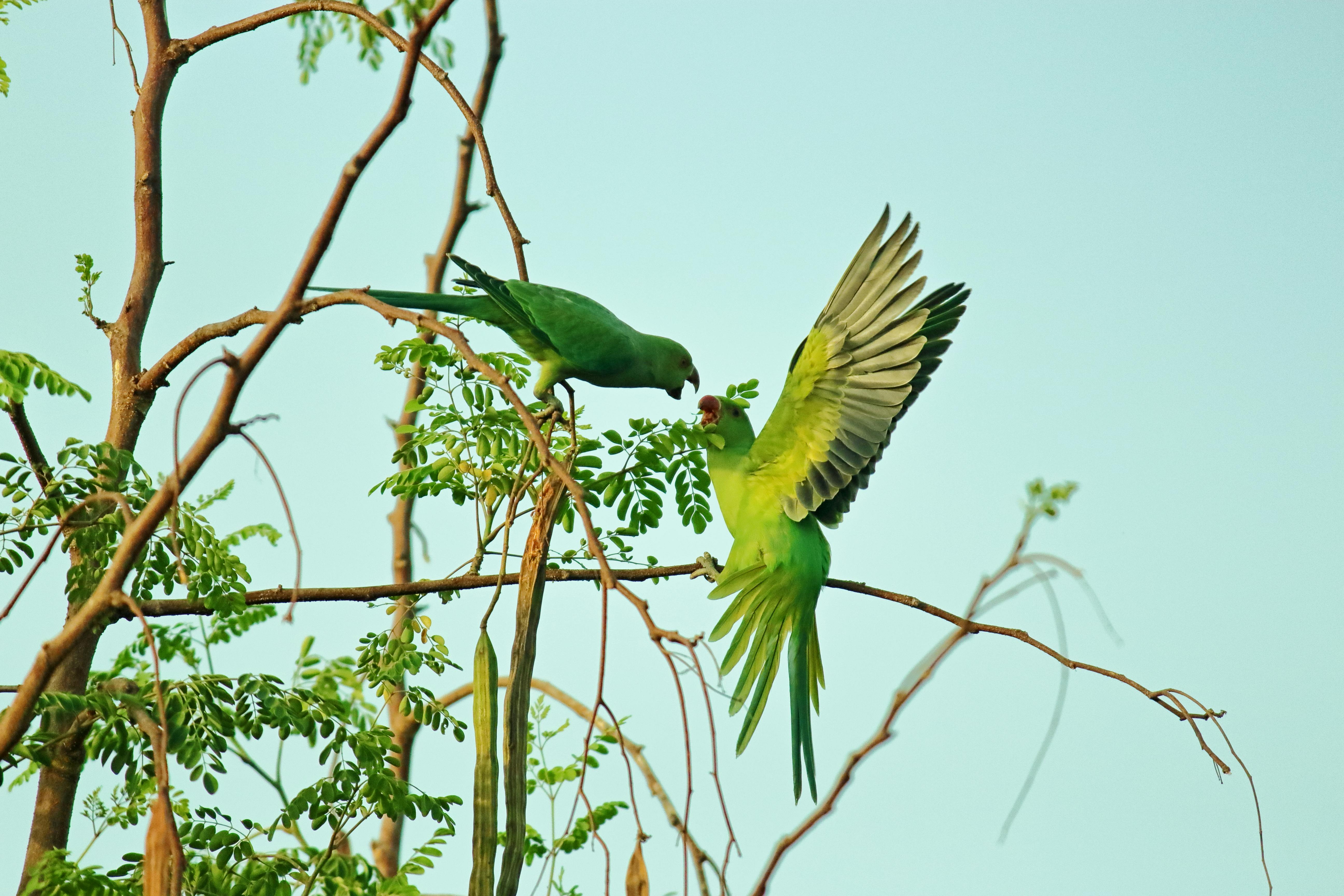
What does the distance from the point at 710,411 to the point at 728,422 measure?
0.10 m

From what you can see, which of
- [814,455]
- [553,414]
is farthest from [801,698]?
[553,414]

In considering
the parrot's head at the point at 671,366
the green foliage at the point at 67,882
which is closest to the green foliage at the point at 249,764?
the green foliage at the point at 67,882

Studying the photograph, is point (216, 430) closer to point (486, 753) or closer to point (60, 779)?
point (486, 753)

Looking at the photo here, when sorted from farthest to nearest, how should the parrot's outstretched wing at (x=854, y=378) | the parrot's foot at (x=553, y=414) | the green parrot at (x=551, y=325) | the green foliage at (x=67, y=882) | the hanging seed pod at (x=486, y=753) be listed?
the parrot's outstretched wing at (x=854, y=378) → the green parrot at (x=551, y=325) → the parrot's foot at (x=553, y=414) → the green foliage at (x=67, y=882) → the hanging seed pod at (x=486, y=753)

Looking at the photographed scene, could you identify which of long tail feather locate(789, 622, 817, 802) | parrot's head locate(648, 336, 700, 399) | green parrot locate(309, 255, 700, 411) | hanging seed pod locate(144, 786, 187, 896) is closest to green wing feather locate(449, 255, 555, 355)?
green parrot locate(309, 255, 700, 411)

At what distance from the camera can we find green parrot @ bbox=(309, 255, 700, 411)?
11.0 feet

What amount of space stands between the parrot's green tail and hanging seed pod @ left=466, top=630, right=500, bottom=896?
1806 mm

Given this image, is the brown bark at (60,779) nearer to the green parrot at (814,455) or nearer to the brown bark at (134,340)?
the brown bark at (134,340)

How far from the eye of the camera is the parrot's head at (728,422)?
4305 mm

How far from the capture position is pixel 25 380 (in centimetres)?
265

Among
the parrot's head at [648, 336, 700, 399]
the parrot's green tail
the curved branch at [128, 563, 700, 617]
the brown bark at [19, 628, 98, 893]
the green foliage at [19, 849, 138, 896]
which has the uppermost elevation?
the parrot's head at [648, 336, 700, 399]

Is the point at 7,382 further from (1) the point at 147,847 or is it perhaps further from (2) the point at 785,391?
(2) the point at 785,391

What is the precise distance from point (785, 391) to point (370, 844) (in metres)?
3.18

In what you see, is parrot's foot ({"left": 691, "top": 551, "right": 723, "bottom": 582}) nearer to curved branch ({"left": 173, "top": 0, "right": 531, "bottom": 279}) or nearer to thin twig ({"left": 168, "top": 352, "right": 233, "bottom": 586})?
curved branch ({"left": 173, "top": 0, "right": 531, "bottom": 279})
